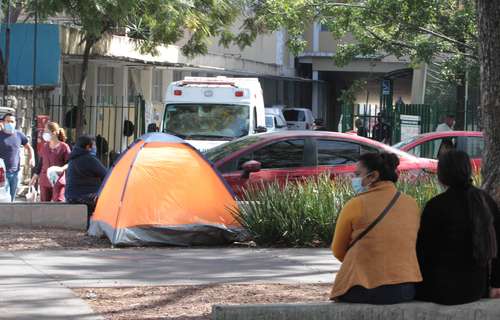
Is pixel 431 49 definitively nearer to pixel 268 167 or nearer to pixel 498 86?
pixel 268 167

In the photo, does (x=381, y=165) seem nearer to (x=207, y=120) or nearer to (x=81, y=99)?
(x=207, y=120)

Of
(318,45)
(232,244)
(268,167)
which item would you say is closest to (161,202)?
(232,244)

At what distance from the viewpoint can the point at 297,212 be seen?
38.4 feet

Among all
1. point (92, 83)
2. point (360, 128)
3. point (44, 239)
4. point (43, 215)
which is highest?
point (92, 83)

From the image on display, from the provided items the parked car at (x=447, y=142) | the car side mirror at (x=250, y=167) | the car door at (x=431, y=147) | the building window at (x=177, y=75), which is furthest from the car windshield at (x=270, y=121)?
the car side mirror at (x=250, y=167)

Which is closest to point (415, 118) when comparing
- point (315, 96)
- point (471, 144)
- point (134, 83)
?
point (471, 144)

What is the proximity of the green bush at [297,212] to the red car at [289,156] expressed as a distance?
3.32 feet

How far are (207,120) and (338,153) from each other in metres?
6.50

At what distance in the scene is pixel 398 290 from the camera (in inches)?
252

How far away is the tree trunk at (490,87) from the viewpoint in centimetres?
802

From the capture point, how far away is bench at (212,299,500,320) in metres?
6.30

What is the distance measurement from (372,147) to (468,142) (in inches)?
138

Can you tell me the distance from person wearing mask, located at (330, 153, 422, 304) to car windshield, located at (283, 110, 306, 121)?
33.8m

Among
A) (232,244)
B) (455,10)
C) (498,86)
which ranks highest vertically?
(455,10)
